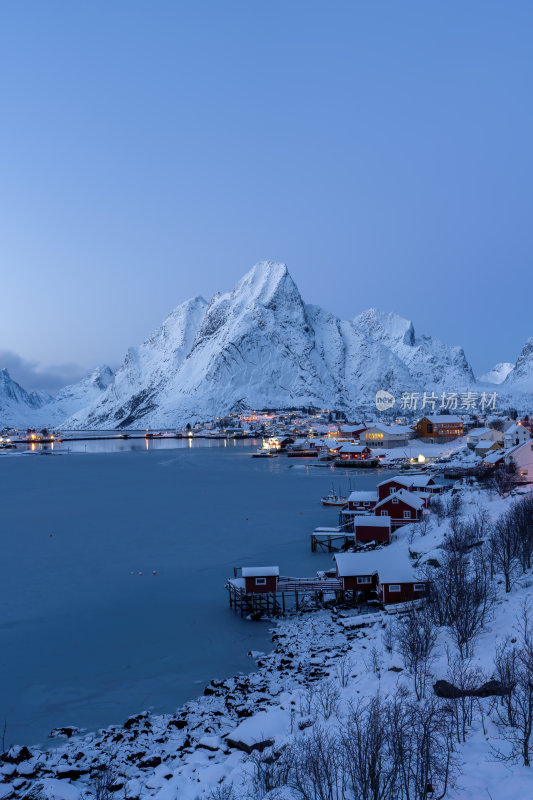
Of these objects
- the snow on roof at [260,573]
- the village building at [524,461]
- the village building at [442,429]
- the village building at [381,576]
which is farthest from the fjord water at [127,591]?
the village building at [442,429]

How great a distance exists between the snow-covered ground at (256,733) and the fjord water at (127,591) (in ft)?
4.25

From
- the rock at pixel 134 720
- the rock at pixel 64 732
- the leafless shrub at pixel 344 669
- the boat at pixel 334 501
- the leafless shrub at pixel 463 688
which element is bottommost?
the boat at pixel 334 501

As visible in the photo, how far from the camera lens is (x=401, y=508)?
38625mm

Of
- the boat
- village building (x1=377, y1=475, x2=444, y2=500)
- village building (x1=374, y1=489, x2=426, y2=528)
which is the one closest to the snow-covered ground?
village building (x1=374, y1=489, x2=426, y2=528)

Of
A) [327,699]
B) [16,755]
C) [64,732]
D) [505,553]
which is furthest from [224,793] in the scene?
[505,553]

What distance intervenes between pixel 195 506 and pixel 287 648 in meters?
32.7

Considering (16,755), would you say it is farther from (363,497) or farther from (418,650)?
(363,497)

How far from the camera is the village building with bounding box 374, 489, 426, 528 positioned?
38344 mm

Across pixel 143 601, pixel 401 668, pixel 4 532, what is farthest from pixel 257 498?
pixel 401 668

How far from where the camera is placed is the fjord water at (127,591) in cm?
1781

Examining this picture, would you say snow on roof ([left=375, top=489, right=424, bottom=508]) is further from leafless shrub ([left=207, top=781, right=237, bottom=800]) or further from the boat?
leafless shrub ([left=207, top=781, right=237, bottom=800])

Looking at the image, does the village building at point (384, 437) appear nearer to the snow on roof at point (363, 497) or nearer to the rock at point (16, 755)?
the snow on roof at point (363, 497)

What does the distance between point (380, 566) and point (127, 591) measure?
1255cm

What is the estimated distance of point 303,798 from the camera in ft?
27.3
